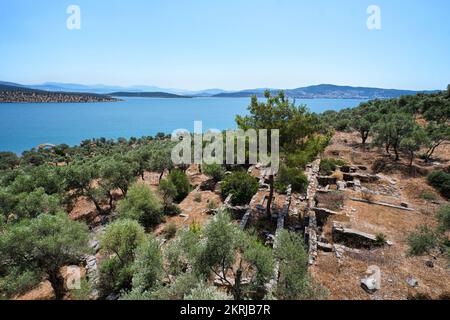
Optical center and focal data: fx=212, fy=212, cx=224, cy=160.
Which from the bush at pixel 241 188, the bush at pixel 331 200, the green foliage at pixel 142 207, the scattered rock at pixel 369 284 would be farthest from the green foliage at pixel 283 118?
the green foliage at pixel 142 207

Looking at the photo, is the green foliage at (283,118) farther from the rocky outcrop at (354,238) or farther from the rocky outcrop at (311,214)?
the rocky outcrop at (354,238)

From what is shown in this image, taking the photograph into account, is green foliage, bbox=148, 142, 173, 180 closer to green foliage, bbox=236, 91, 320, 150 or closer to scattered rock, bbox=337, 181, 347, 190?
green foliage, bbox=236, 91, 320, 150

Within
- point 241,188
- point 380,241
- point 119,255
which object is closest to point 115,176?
point 119,255

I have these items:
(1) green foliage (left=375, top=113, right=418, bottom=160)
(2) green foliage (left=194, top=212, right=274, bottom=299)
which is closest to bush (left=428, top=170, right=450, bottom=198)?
(1) green foliage (left=375, top=113, right=418, bottom=160)

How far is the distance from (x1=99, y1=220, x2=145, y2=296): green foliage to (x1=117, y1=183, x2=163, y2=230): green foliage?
5568 mm

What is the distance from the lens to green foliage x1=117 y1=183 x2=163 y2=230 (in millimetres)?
17328

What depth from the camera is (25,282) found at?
9500mm

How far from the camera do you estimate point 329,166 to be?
80.1 ft

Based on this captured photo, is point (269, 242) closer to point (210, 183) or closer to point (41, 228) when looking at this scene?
point (41, 228)

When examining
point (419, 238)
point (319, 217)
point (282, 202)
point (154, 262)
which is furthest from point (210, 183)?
point (419, 238)

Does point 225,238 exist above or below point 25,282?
above

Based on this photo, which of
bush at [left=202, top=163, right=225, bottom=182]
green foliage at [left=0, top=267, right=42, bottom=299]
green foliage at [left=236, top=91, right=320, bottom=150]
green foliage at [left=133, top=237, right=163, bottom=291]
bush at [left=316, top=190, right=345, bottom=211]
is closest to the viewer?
green foliage at [left=133, top=237, right=163, bottom=291]

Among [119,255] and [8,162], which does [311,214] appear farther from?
[8,162]
